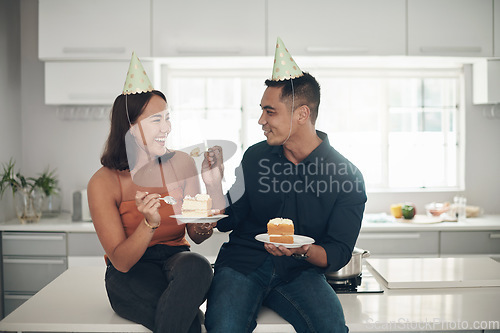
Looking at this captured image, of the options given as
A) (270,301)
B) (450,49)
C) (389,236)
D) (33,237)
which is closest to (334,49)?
(450,49)

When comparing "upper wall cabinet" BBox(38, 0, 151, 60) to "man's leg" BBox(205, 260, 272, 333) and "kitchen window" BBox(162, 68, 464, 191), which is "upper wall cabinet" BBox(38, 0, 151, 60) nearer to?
"kitchen window" BBox(162, 68, 464, 191)

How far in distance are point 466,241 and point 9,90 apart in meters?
3.32

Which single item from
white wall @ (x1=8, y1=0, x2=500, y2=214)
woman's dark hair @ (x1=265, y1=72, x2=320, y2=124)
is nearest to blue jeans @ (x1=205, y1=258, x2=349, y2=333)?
woman's dark hair @ (x1=265, y1=72, x2=320, y2=124)

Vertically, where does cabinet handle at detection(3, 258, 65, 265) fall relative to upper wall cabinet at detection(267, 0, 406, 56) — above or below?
below

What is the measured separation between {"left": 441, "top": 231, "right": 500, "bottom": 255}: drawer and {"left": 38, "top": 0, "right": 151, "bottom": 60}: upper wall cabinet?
2426 millimetres

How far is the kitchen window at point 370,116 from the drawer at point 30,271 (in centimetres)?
120

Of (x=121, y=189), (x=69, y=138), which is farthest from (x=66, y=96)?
(x=121, y=189)

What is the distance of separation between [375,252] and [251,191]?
4.95 ft

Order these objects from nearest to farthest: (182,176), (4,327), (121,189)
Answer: (4,327)
(121,189)
(182,176)

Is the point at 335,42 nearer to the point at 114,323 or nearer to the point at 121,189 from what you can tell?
the point at 121,189

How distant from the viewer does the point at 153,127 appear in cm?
183

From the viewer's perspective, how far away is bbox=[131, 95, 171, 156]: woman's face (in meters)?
1.83

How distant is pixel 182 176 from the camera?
1965mm

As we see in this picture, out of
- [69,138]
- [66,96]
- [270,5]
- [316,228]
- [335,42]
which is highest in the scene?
[270,5]
